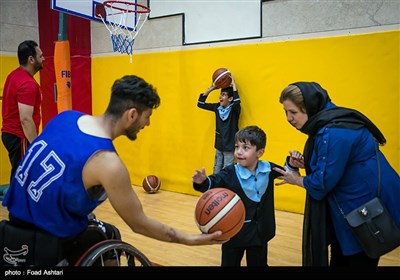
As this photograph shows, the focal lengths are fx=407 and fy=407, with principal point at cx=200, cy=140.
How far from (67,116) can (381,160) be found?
162 centimetres

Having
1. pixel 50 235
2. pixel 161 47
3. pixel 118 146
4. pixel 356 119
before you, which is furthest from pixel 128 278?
pixel 118 146

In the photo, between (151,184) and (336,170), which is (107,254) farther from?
(151,184)

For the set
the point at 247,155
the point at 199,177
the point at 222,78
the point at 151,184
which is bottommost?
the point at 151,184

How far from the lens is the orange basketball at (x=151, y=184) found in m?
6.11

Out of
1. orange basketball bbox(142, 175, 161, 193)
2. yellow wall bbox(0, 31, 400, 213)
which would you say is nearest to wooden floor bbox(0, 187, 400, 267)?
orange basketball bbox(142, 175, 161, 193)

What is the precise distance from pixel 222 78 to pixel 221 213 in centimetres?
325

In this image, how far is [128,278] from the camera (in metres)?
1.68

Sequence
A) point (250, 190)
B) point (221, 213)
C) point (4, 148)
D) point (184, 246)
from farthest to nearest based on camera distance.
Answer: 1. point (4, 148)
2. point (184, 246)
3. point (250, 190)
4. point (221, 213)

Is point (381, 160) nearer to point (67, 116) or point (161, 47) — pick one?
point (67, 116)

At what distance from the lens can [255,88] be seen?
530 centimetres

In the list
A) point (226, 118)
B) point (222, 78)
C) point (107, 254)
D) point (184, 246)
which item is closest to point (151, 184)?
point (226, 118)

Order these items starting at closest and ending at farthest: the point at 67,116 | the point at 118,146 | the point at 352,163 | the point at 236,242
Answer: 1. the point at 67,116
2. the point at 352,163
3. the point at 236,242
4. the point at 118,146

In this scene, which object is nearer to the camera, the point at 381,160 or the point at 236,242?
the point at 381,160

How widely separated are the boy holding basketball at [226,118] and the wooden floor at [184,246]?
0.89 metres
